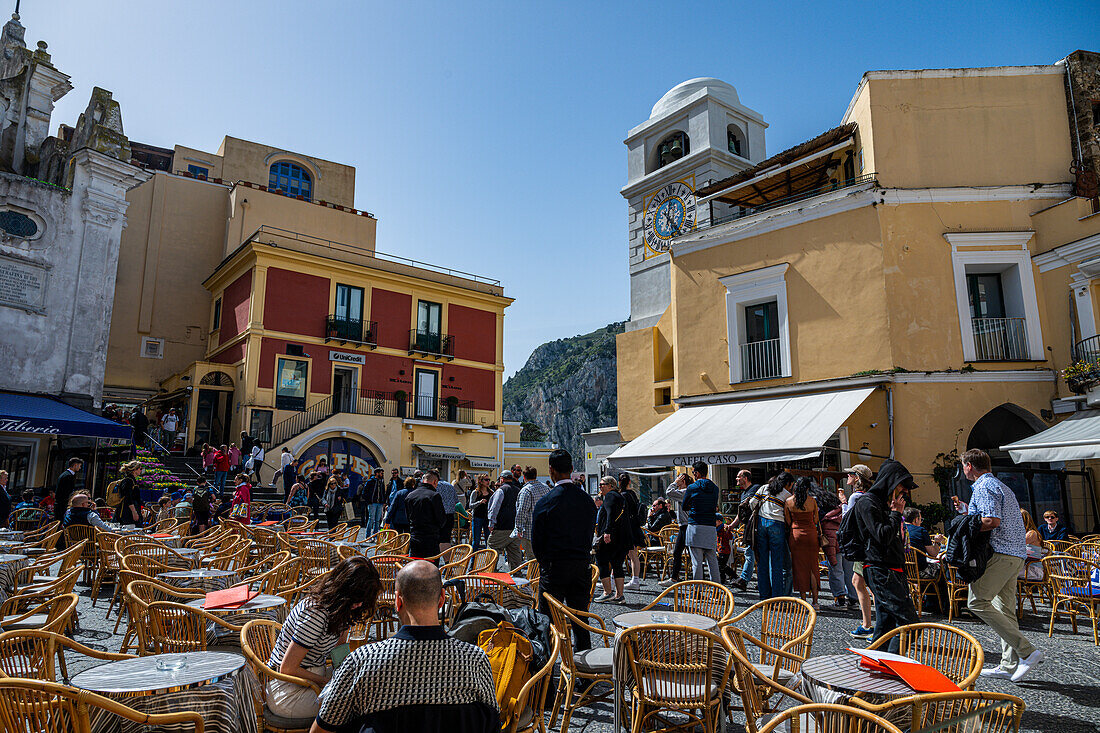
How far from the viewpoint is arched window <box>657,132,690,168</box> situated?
21.1 meters

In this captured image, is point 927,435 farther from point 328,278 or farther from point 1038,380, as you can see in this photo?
point 328,278

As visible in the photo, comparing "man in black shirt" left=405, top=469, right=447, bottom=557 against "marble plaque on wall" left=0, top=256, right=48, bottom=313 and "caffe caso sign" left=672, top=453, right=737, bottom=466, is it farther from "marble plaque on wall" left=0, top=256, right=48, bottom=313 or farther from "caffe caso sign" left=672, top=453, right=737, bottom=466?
"marble plaque on wall" left=0, top=256, right=48, bottom=313

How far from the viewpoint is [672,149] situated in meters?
21.3

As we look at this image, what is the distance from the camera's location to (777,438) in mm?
11633

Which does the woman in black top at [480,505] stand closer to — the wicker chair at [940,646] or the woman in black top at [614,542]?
the woman in black top at [614,542]

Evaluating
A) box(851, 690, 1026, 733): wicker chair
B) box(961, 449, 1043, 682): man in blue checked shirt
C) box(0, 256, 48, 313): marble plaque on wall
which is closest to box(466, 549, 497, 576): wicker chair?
box(961, 449, 1043, 682): man in blue checked shirt

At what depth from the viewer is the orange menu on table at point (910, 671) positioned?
2725 millimetres

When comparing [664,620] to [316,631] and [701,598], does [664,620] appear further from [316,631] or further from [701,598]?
[316,631]

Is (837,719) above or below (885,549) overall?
below

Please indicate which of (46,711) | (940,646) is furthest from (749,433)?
(46,711)

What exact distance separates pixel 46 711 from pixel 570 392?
78790 millimetres

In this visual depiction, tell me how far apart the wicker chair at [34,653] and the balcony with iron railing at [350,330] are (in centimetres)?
2172

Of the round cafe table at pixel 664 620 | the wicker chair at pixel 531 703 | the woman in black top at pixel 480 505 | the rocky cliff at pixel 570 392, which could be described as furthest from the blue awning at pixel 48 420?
the rocky cliff at pixel 570 392

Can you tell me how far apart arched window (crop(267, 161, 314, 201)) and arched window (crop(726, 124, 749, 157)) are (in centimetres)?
1913
